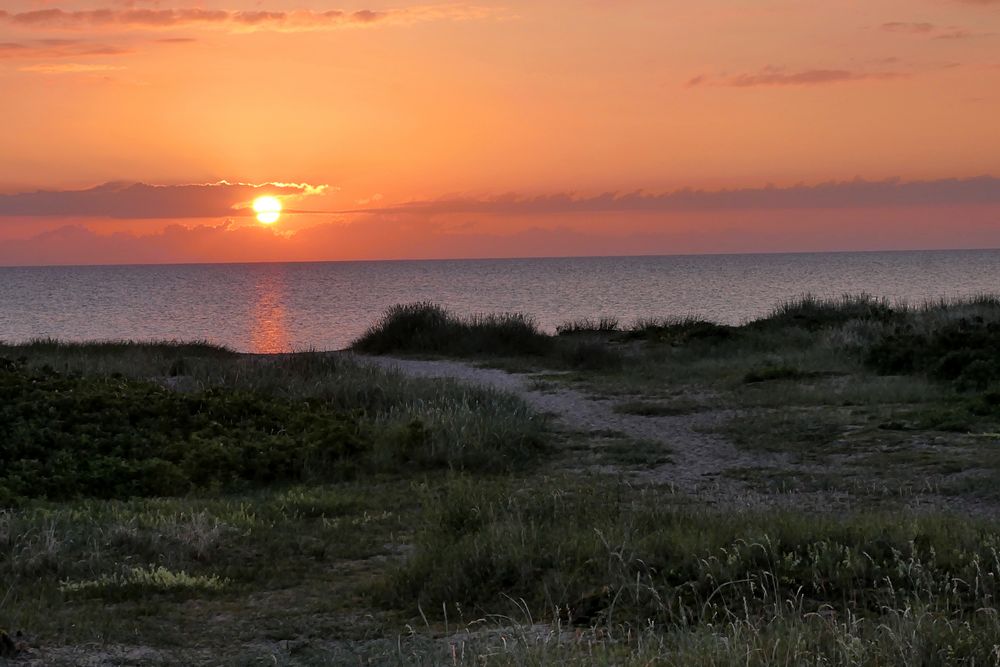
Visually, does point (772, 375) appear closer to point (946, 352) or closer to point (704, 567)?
point (946, 352)

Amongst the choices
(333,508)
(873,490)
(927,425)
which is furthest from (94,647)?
(927,425)

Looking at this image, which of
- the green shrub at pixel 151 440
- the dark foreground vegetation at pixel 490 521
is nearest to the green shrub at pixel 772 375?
the dark foreground vegetation at pixel 490 521

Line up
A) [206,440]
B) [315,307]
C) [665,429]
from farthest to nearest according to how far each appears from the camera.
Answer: [315,307] < [665,429] < [206,440]

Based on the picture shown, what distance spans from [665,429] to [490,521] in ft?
24.6

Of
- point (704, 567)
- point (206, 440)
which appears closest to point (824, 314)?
point (206, 440)

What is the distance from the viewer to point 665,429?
51.3 feet

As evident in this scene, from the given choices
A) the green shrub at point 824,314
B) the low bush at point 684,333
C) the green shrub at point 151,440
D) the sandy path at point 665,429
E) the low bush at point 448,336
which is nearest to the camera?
the green shrub at point 151,440

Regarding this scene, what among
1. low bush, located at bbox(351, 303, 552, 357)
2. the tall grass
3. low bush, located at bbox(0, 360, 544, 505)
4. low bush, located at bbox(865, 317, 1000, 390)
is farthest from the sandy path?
low bush, located at bbox(865, 317, 1000, 390)

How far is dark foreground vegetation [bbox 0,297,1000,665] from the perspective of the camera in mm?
6066

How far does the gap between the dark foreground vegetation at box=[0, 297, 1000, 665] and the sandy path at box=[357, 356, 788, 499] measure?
19 cm

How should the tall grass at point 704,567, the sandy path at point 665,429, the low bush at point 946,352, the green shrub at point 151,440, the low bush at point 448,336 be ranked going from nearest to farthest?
the tall grass at point 704,567
the green shrub at point 151,440
the sandy path at point 665,429
the low bush at point 946,352
the low bush at point 448,336

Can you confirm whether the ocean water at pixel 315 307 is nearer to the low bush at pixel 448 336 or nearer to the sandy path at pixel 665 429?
the low bush at pixel 448 336

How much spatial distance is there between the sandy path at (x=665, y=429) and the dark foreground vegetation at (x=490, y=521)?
19cm

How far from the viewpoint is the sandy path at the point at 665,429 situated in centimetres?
1193
